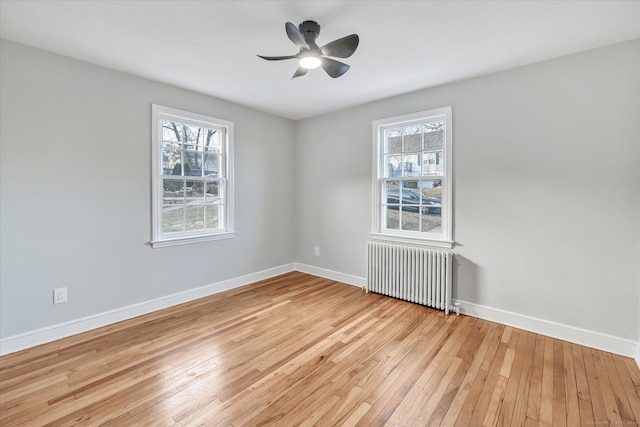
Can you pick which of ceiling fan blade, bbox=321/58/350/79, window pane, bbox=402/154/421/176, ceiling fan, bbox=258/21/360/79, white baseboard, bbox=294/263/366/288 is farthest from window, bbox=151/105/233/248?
window pane, bbox=402/154/421/176

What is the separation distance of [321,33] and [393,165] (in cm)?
199

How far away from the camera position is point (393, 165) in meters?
3.81

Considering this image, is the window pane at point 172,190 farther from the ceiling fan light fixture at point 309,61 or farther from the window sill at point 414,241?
the window sill at point 414,241

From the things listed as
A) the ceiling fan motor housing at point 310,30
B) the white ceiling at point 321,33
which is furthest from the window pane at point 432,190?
the ceiling fan motor housing at point 310,30

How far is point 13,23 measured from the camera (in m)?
2.12

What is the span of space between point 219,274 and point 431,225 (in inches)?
112

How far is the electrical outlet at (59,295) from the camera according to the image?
2.59 metres

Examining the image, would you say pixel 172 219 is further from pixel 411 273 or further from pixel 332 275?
pixel 411 273

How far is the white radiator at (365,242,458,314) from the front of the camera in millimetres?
3164

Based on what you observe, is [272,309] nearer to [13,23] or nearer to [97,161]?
[97,161]

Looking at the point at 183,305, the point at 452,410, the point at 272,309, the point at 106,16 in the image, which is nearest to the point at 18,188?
the point at 106,16

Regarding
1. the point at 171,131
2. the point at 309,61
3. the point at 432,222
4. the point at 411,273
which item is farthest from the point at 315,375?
the point at 171,131

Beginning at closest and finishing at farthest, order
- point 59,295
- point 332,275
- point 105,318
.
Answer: point 59,295 → point 105,318 → point 332,275

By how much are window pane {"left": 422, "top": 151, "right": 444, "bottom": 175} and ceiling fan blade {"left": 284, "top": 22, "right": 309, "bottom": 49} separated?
2.03 m
